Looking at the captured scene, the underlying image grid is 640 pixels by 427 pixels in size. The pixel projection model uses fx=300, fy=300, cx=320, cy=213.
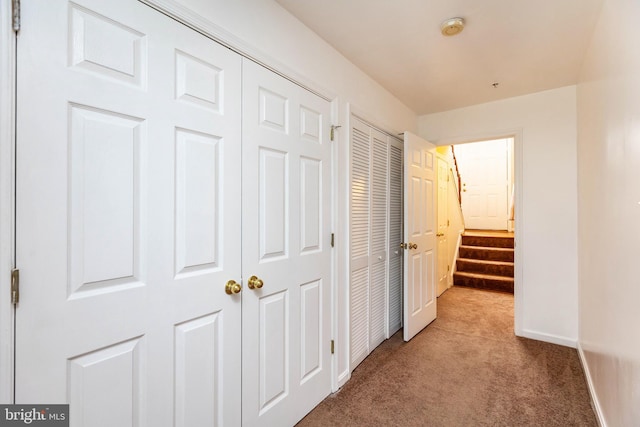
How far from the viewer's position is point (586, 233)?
87.6 inches

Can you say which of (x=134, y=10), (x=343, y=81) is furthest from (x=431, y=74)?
(x=134, y=10)

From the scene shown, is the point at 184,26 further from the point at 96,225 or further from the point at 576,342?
the point at 576,342

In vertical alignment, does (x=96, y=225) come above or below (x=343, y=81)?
below

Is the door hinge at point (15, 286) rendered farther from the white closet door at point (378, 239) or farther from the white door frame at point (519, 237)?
the white door frame at point (519, 237)

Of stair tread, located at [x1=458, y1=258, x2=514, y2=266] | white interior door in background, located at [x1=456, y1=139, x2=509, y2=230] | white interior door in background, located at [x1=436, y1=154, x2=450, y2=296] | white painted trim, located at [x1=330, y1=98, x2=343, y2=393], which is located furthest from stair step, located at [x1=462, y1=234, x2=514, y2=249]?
white painted trim, located at [x1=330, y1=98, x2=343, y2=393]

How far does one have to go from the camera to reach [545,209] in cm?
281

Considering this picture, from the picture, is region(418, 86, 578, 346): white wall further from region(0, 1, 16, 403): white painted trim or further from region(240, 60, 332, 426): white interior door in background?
region(0, 1, 16, 403): white painted trim

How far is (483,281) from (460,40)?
3.81 m

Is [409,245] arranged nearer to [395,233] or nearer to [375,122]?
[395,233]

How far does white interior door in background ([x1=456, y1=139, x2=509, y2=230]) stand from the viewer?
6188 mm

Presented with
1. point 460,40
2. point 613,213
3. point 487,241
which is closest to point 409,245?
point 613,213

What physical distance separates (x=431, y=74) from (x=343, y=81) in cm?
84

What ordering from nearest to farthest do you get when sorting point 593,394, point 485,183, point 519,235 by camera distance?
point 593,394, point 519,235, point 485,183

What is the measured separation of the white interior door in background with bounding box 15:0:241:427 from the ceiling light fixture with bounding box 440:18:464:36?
4.16ft
